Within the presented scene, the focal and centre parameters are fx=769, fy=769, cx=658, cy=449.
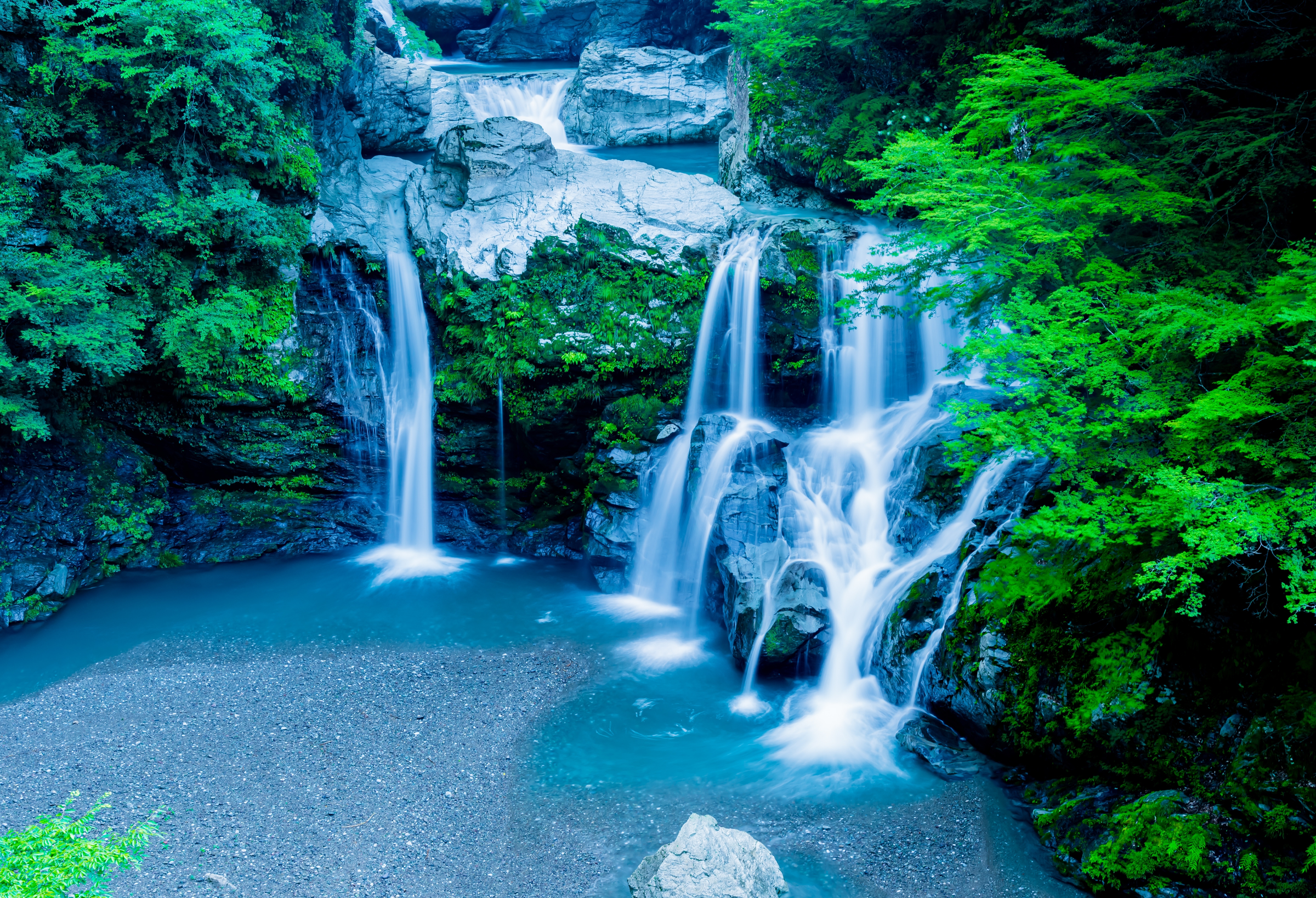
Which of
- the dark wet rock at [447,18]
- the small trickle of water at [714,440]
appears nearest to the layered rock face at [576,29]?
the dark wet rock at [447,18]

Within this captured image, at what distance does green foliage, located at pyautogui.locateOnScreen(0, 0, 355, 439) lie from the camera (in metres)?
10.8

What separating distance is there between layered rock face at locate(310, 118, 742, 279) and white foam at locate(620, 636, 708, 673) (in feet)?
22.4

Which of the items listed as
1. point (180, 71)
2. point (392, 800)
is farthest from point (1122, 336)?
point (180, 71)

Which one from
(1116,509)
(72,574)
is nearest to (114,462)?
(72,574)

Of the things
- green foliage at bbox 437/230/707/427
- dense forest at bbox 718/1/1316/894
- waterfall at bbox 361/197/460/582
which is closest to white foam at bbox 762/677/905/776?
dense forest at bbox 718/1/1316/894

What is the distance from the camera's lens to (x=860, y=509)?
35.8 ft

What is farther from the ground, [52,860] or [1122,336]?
[1122,336]

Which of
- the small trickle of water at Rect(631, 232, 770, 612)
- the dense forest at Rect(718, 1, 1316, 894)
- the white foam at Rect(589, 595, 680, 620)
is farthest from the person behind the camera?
the small trickle of water at Rect(631, 232, 770, 612)

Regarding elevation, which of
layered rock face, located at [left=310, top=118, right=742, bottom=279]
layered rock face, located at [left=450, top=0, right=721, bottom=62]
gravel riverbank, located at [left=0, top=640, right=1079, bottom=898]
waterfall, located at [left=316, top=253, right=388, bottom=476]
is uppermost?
layered rock face, located at [left=450, top=0, right=721, bottom=62]

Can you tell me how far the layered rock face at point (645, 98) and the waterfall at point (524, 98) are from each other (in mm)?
373

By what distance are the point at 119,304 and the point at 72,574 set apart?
4368 mm

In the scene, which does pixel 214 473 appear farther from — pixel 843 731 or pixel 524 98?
pixel 524 98

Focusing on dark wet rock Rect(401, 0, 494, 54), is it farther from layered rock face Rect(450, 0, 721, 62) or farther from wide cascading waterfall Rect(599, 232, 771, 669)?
wide cascading waterfall Rect(599, 232, 771, 669)

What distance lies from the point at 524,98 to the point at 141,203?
511 inches
